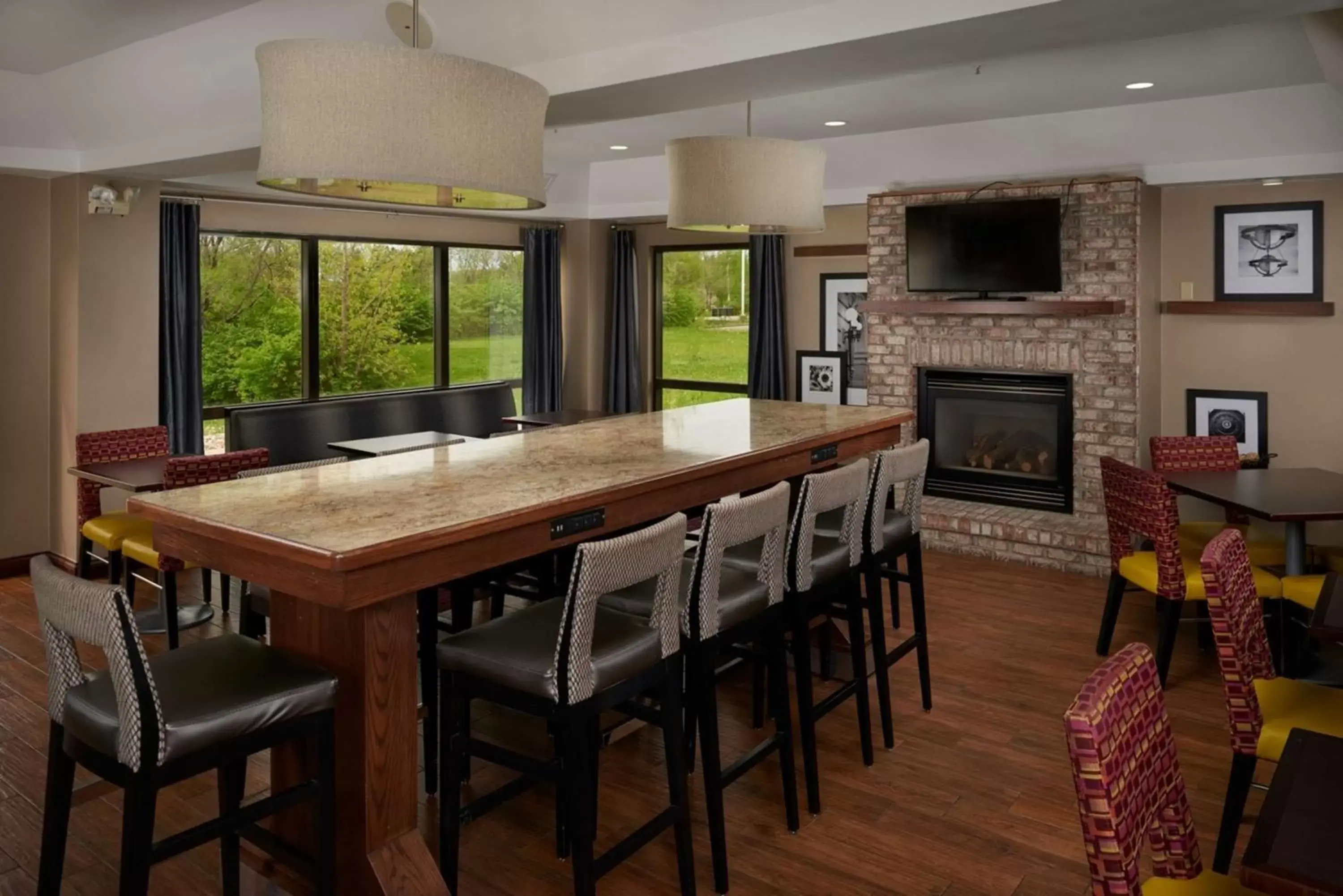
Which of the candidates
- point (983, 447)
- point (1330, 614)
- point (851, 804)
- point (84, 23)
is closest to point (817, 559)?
point (851, 804)

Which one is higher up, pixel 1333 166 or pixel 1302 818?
pixel 1333 166

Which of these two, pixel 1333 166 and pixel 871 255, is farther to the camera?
pixel 871 255

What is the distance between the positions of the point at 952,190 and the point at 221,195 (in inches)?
182

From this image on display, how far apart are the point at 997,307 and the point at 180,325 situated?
5.05 metres

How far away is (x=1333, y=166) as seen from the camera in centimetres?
555

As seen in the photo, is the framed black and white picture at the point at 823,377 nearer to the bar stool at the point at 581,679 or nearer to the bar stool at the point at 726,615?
the bar stool at the point at 726,615

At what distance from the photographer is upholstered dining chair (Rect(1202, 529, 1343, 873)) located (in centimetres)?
251

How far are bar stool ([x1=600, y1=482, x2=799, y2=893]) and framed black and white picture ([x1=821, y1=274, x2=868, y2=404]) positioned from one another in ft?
15.5

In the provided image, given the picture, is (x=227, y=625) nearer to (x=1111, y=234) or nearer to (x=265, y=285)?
(x=265, y=285)

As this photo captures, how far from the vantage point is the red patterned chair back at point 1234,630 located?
2488 mm

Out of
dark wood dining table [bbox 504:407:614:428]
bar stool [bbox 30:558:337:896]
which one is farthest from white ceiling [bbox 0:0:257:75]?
dark wood dining table [bbox 504:407:614:428]

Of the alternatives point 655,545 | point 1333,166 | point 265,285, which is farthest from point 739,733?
point 265,285

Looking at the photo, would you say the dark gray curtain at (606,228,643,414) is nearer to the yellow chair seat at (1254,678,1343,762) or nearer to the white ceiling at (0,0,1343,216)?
the white ceiling at (0,0,1343,216)

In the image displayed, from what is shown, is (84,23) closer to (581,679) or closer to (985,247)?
(581,679)
